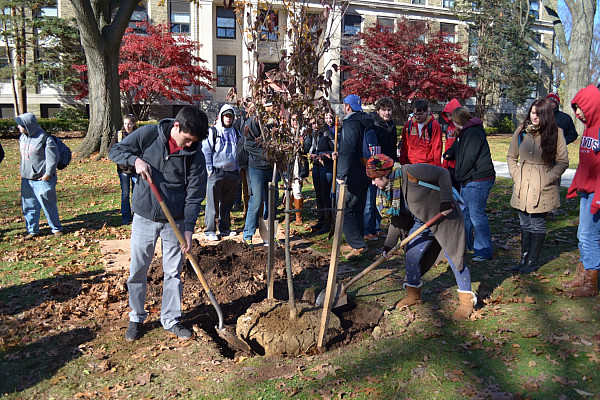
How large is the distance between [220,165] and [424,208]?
3.95 meters

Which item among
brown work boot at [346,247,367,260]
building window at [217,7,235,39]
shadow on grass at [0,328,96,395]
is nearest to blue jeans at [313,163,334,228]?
brown work boot at [346,247,367,260]

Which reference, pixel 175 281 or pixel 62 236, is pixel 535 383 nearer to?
pixel 175 281

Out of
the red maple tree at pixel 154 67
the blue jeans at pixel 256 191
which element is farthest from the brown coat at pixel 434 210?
the red maple tree at pixel 154 67

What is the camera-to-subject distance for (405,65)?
27906 mm

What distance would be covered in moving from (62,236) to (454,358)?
6685 millimetres

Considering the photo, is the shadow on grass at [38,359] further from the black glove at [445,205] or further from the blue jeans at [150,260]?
the black glove at [445,205]

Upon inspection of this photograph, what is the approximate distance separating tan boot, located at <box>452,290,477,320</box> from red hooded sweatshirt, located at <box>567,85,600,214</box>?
1.45 meters

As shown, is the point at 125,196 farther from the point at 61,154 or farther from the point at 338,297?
the point at 338,297

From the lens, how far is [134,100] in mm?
27484

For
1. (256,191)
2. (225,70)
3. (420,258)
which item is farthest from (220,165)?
(225,70)

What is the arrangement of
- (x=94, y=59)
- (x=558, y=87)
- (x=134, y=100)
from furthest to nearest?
(x=558, y=87) → (x=134, y=100) → (x=94, y=59)

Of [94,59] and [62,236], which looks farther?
[94,59]

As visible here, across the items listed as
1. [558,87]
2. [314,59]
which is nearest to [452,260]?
[314,59]

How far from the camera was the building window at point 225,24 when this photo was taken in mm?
32906
